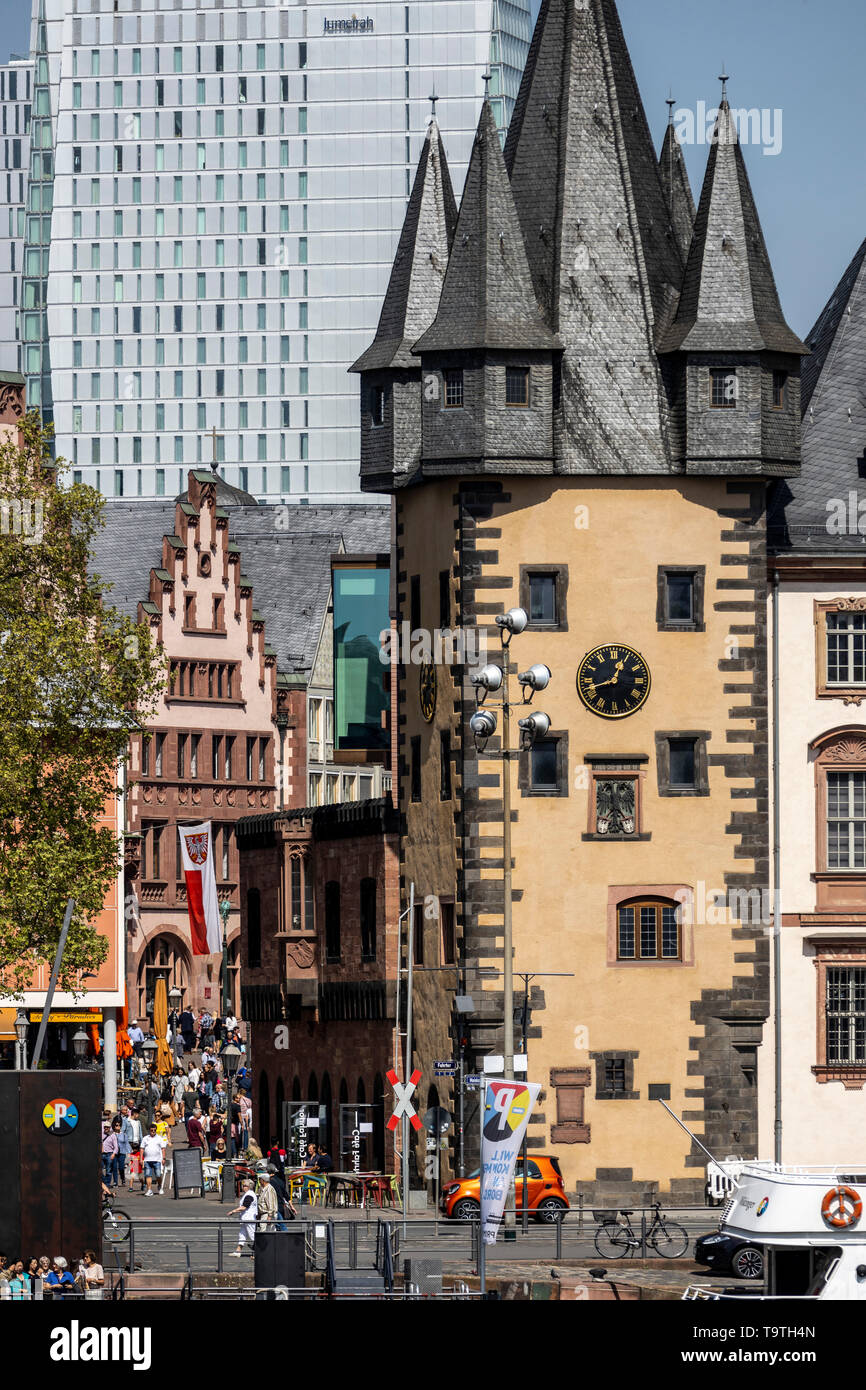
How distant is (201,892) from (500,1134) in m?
42.1

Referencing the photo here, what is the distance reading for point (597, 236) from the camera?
7225cm

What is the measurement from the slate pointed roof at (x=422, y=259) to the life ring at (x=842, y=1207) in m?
38.2

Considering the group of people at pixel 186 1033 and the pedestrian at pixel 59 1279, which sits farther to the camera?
the group of people at pixel 186 1033

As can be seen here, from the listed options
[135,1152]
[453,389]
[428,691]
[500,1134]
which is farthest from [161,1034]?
[500,1134]

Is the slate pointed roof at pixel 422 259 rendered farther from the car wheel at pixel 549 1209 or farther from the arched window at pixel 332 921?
the car wheel at pixel 549 1209

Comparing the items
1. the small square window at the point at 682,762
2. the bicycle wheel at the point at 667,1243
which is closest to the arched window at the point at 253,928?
the small square window at the point at 682,762

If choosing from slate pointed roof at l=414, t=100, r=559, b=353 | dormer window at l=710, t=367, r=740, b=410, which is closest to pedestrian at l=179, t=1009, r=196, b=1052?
slate pointed roof at l=414, t=100, r=559, b=353

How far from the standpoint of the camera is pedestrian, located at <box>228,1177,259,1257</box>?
51.6 m

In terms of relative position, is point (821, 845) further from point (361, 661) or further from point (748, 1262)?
point (748, 1262)

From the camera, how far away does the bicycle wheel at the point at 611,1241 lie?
175 ft

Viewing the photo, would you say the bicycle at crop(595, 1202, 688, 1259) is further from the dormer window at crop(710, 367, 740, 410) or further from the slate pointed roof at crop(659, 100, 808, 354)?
the slate pointed roof at crop(659, 100, 808, 354)

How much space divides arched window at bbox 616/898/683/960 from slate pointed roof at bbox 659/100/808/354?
12.8 metres

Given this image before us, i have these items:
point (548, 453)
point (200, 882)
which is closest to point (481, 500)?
point (548, 453)
